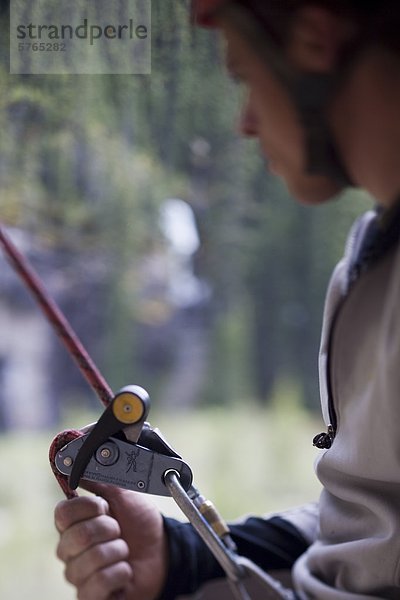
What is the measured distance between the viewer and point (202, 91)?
126 centimetres

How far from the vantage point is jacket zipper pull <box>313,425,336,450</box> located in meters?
0.83

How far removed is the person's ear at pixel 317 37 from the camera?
0.66 meters

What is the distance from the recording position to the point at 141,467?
802 mm

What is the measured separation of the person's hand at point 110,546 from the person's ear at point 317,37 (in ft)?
1.50

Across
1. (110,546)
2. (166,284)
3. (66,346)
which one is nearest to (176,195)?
(166,284)

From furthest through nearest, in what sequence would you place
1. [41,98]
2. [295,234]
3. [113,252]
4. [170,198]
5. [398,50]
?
[113,252], [295,234], [170,198], [41,98], [398,50]

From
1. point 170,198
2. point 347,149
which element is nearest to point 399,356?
point 347,149

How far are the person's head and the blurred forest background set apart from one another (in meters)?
0.61

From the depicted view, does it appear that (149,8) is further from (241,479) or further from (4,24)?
(241,479)

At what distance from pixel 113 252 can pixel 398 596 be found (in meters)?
1.33

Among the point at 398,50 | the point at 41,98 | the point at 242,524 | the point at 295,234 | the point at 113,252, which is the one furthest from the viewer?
the point at 113,252

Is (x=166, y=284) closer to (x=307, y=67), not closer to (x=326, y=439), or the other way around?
(x=326, y=439)

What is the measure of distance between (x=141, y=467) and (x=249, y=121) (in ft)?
1.05

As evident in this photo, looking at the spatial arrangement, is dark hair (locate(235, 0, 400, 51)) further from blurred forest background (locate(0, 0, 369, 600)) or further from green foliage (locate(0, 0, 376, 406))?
blurred forest background (locate(0, 0, 369, 600))
